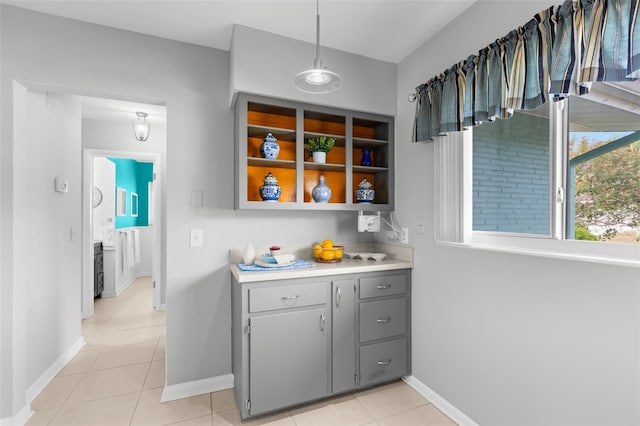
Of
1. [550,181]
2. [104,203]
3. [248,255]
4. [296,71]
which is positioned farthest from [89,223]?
[550,181]

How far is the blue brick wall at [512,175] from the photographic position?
1.64 m

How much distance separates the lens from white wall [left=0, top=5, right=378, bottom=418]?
79.5 inches

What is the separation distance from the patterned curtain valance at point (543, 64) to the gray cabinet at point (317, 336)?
1267 millimetres

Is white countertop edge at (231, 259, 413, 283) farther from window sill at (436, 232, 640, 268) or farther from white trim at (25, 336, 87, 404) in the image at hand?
white trim at (25, 336, 87, 404)

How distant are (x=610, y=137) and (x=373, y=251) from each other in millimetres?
1800

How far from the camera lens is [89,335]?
330 centimetres

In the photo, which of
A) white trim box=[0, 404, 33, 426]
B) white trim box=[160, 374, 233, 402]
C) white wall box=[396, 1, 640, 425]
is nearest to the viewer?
white wall box=[396, 1, 640, 425]

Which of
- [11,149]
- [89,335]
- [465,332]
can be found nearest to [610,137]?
[465,332]

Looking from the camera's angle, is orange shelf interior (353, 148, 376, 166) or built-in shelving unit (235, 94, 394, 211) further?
orange shelf interior (353, 148, 376, 166)

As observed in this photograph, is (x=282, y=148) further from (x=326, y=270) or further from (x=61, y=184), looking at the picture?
(x=61, y=184)

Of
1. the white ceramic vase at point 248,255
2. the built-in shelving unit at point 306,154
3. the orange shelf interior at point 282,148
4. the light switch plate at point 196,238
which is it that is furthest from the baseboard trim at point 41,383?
the orange shelf interior at point 282,148

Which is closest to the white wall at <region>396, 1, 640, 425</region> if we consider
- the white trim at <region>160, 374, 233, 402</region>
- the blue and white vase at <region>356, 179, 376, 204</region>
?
the blue and white vase at <region>356, 179, 376, 204</region>

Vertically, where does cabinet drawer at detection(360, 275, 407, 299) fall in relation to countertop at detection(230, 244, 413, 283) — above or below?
below

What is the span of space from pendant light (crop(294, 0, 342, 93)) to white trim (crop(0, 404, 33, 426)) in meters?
2.64
